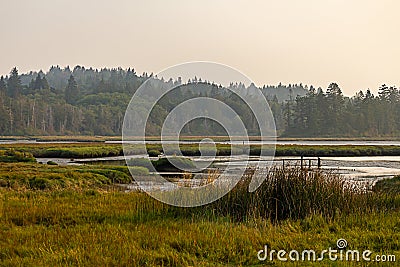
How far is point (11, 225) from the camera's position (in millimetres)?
12836

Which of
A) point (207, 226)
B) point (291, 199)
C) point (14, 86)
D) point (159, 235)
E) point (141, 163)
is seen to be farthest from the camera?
point (14, 86)

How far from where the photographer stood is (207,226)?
1220 centimetres

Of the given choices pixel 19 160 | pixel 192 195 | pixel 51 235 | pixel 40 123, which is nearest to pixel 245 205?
pixel 192 195

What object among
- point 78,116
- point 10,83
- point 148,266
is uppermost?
point 10,83

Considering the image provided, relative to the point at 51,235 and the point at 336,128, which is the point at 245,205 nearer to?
the point at 51,235

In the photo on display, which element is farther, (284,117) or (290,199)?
(284,117)

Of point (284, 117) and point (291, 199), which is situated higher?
point (284, 117)

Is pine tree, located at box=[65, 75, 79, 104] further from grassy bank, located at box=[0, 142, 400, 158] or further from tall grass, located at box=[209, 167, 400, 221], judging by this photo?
tall grass, located at box=[209, 167, 400, 221]

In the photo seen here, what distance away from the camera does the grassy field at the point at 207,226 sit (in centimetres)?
967

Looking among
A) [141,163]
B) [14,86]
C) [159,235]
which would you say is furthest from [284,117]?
[159,235]

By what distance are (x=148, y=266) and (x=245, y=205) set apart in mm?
5441

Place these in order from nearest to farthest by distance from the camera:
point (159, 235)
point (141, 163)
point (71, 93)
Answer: point (159, 235)
point (141, 163)
point (71, 93)

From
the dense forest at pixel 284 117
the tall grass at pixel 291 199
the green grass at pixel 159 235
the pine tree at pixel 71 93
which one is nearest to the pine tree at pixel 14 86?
the dense forest at pixel 284 117

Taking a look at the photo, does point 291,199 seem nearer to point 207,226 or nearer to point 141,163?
point 207,226
